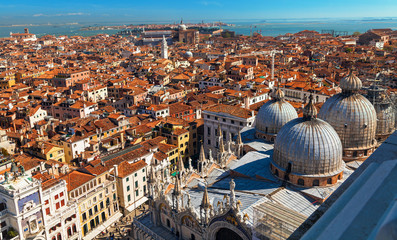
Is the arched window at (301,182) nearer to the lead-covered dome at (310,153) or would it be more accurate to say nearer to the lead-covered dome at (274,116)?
the lead-covered dome at (310,153)

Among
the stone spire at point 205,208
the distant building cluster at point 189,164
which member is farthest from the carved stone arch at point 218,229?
the stone spire at point 205,208

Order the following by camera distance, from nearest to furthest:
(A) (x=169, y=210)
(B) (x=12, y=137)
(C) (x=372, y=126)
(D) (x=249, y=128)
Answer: (A) (x=169, y=210) → (C) (x=372, y=126) → (D) (x=249, y=128) → (B) (x=12, y=137)

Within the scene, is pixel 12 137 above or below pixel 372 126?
below

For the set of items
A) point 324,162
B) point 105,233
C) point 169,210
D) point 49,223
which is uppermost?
point 324,162

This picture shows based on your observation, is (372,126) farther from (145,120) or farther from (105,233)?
(145,120)

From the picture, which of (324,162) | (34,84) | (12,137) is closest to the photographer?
(324,162)

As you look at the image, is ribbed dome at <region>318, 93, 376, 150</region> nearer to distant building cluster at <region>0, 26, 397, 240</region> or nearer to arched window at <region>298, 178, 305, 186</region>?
distant building cluster at <region>0, 26, 397, 240</region>

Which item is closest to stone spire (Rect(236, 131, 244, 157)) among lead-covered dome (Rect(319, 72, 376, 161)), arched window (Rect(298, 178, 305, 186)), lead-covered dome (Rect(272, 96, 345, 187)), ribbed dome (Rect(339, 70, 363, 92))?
lead-covered dome (Rect(319, 72, 376, 161))

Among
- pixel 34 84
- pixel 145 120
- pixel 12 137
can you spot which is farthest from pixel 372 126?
pixel 34 84

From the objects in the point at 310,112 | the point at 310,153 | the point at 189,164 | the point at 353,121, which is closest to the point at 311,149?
the point at 310,153
